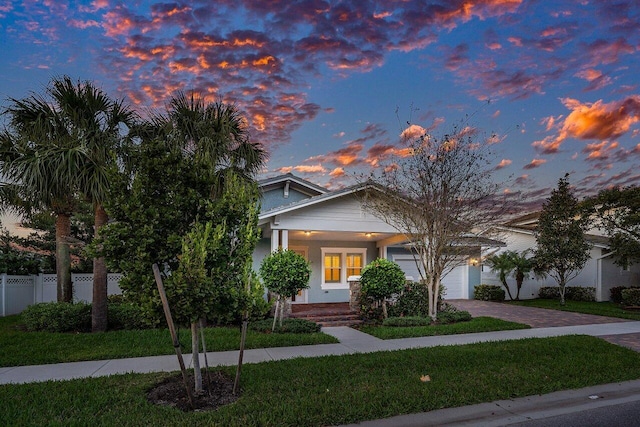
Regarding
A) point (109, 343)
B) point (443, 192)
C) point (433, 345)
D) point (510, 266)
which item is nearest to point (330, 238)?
point (443, 192)

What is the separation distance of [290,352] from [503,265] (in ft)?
49.8

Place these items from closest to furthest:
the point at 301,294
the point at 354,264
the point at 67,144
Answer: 1. the point at 67,144
2. the point at 301,294
3. the point at 354,264

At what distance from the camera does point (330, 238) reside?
15500 mm

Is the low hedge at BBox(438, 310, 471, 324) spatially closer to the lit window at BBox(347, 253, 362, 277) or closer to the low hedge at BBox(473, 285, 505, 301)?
the lit window at BBox(347, 253, 362, 277)

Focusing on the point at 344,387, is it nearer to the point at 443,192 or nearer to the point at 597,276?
the point at 443,192

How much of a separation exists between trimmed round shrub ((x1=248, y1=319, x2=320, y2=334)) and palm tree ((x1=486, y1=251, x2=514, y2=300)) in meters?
12.9

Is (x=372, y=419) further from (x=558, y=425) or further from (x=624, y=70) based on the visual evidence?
(x=624, y=70)

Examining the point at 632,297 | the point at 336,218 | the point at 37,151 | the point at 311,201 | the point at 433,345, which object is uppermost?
the point at 37,151

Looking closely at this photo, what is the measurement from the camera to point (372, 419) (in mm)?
4605

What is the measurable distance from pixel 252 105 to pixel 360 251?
7.38 metres

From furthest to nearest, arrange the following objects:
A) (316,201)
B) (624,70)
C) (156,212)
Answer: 1. (316,201)
2. (624,70)
3. (156,212)

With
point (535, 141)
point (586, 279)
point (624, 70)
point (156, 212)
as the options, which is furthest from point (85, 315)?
point (586, 279)

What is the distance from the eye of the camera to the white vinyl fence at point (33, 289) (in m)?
13.3

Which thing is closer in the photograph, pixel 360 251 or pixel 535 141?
pixel 535 141
